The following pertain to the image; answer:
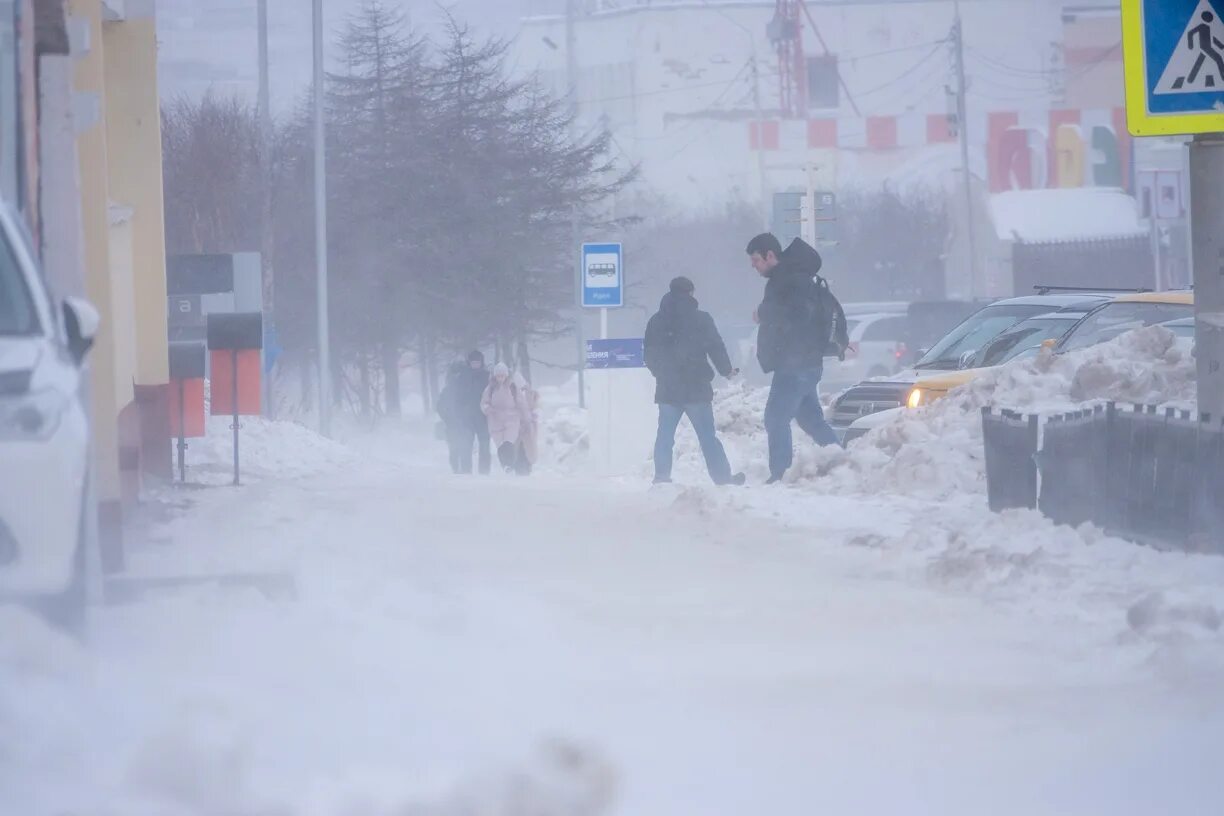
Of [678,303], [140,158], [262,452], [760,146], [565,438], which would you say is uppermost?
[760,146]

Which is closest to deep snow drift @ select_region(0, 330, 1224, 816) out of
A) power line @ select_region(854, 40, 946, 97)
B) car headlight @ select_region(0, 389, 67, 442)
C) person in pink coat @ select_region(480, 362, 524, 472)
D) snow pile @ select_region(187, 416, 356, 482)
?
car headlight @ select_region(0, 389, 67, 442)

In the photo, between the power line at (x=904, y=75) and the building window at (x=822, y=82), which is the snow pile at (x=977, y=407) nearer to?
the building window at (x=822, y=82)

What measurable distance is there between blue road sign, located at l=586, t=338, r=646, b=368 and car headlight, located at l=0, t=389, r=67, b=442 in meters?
12.5

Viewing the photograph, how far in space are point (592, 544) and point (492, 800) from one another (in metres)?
4.71

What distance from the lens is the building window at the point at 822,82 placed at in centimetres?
5694

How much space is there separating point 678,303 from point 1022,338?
15.2ft

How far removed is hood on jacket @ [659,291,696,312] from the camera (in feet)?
42.3

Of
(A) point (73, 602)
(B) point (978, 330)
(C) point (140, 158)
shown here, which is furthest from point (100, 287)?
(B) point (978, 330)

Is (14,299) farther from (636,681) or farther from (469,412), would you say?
(469,412)

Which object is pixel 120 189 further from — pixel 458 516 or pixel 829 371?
pixel 829 371

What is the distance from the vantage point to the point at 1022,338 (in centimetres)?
1598

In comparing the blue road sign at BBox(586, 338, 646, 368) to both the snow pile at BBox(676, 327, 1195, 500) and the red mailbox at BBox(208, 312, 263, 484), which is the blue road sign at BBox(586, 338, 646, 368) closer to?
the red mailbox at BBox(208, 312, 263, 484)

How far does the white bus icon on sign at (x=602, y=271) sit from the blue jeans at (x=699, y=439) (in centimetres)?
533

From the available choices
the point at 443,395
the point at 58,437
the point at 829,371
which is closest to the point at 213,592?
the point at 58,437
